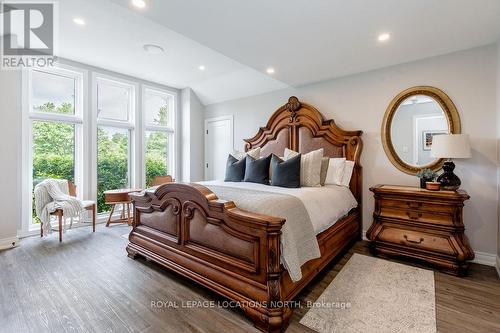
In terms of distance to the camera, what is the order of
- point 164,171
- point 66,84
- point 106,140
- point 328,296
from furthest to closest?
point 164,171 < point 106,140 < point 66,84 < point 328,296

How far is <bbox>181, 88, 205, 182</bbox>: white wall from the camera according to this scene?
5.51 metres

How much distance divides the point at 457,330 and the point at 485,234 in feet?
5.71

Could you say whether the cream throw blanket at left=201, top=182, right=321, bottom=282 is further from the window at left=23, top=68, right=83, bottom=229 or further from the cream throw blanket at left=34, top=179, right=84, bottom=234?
the window at left=23, top=68, right=83, bottom=229

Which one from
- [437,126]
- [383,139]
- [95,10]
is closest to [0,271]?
[95,10]

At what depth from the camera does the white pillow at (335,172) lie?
3342 mm

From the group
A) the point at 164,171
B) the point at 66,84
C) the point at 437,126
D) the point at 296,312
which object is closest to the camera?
the point at 296,312

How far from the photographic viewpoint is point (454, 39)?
8.59 ft

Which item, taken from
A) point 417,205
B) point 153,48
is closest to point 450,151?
point 417,205

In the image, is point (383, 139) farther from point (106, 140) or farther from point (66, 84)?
point (66, 84)

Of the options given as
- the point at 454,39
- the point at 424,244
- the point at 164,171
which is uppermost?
the point at 454,39

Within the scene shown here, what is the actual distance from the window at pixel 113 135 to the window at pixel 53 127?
35 cm

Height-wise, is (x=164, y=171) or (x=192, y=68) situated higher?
(x=192, y=68)

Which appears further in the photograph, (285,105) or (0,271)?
(285,105)

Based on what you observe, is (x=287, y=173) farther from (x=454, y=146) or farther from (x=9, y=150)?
(x=9, y=150)
